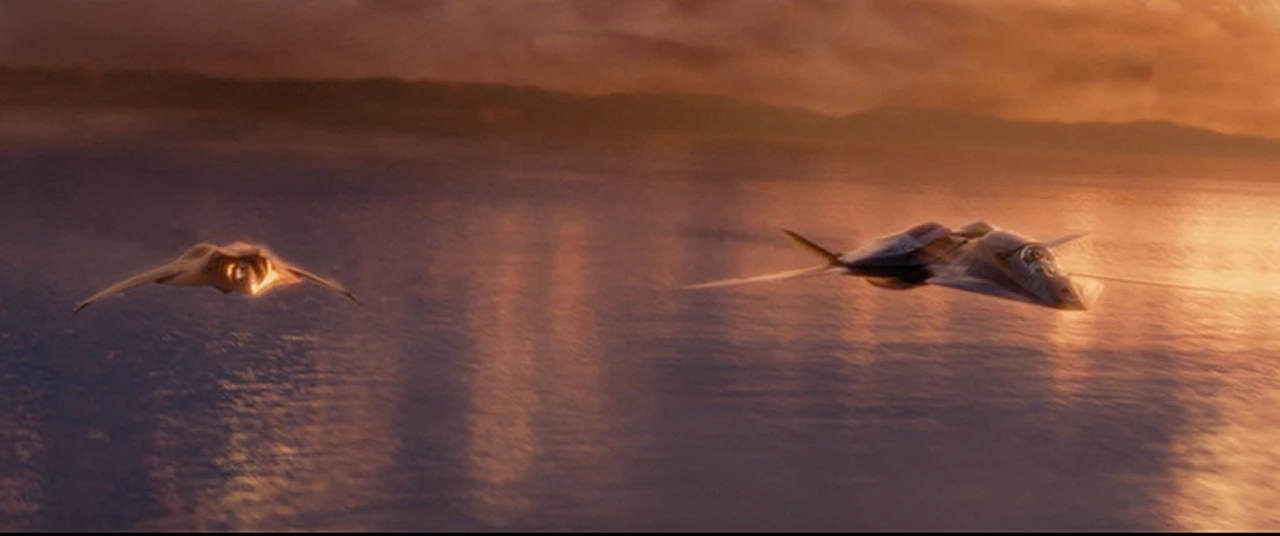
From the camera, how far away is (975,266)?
38.5m

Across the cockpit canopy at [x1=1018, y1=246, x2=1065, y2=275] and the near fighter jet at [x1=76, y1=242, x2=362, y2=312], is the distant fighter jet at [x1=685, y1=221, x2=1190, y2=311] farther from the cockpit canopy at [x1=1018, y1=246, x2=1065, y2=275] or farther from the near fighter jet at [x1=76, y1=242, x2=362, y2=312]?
the near fighter jet at [x1=76, y1=242, x2=362, y2=312]

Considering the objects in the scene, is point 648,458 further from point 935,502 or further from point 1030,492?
point 1030,492

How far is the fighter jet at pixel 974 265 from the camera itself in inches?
1431

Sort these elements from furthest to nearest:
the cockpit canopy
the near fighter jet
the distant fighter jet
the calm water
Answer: the near fighter jet → the calm water → the cockpit canopy → the distant fighter jet

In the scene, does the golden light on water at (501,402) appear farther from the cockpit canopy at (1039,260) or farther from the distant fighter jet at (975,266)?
the cockpit canopy at (1039,260)

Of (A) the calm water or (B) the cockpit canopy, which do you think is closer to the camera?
(B) the cockpit canopy

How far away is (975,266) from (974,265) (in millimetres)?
70

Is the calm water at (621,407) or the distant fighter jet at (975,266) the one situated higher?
the distant fighter jet at (975,266)

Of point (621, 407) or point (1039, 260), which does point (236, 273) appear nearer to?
point (621, 407)

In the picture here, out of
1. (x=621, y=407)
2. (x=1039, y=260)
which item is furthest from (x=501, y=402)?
(x=1039, y=260)

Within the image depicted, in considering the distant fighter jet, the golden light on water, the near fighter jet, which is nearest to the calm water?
the golden light on water

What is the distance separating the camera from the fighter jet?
119 ft

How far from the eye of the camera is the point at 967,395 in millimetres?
55219

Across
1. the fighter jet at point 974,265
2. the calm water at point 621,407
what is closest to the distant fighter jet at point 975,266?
the fighter jet at point 974,265
